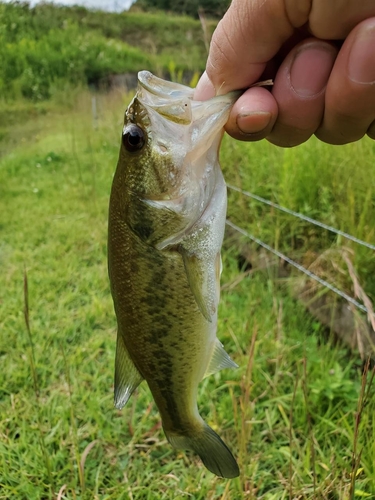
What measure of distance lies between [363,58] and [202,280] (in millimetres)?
643

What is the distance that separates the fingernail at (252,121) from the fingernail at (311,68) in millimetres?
131

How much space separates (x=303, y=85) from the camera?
1243 mm

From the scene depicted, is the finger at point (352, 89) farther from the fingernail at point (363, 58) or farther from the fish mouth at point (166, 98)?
the fish mouth at point (166, 98)

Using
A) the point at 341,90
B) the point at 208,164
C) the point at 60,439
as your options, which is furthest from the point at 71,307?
the point at 341,90

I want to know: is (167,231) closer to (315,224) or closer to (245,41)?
(245,41)

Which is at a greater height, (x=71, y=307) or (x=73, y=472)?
(x=73, y=472)

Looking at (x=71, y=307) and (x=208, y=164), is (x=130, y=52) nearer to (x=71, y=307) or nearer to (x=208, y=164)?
(x=71, y=307)

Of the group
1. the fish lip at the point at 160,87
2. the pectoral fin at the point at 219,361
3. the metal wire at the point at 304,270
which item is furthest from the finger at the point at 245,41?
the metal wire at the point at 304,270

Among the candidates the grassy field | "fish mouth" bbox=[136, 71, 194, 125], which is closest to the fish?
"fish mouth" bbox=[136, 71, 194, 125]

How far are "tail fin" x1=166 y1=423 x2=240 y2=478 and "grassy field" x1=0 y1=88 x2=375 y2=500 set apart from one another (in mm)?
186

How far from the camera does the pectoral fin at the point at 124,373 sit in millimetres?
1307

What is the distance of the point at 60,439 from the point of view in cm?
209

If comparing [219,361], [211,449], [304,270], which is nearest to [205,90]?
[219,361]

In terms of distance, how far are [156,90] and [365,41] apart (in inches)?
19.8
